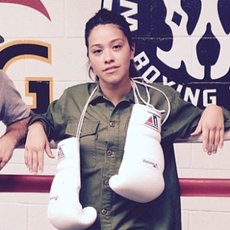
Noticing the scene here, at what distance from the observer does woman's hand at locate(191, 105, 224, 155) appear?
1.26m

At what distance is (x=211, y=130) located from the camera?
4.13ft

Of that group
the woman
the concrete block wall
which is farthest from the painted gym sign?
the woman

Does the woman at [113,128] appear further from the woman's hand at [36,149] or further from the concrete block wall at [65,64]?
the concrete block wall at [65,64]

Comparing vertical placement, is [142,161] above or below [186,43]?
below

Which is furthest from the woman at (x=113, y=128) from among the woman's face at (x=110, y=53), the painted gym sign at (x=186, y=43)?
the painted gym sign at (x=186, y=43)

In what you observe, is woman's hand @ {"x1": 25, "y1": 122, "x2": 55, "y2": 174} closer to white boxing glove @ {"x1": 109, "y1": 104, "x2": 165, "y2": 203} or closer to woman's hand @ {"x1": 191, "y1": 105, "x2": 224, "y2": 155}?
white boxing glove @ {"x1": 109, "y1": 104, "x2": 165, "y2": 203}

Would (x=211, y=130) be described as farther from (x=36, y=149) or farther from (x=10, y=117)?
(x=10, y=117)

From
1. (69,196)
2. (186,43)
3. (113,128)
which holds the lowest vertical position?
(69,196)

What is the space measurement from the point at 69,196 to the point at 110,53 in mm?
382

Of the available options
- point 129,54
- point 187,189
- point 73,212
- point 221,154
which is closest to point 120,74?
point 129,54

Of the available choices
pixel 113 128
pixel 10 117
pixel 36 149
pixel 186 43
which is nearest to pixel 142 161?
pixel 113 128

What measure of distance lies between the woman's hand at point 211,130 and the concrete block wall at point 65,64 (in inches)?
21.2

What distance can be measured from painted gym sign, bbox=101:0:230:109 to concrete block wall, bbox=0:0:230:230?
0.53 feet

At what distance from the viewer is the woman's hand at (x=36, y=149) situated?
1284 mm
